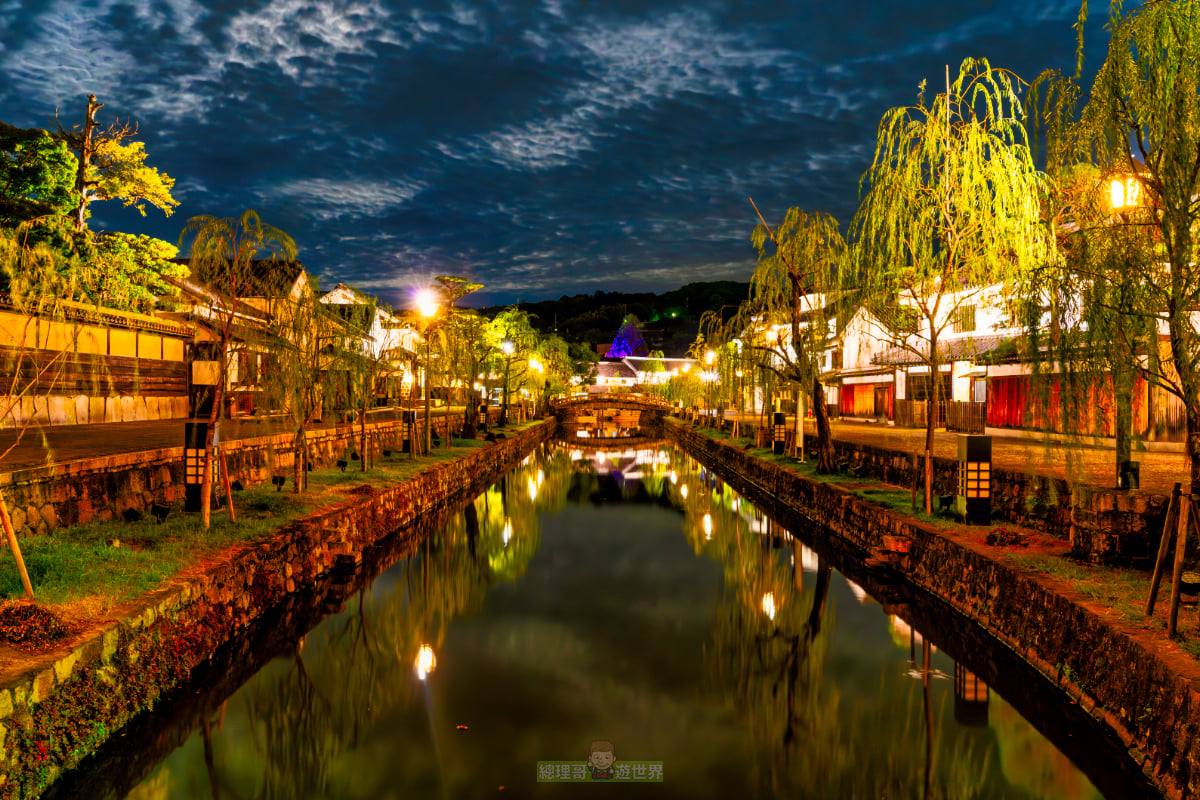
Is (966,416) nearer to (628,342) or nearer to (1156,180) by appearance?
(1156,180)

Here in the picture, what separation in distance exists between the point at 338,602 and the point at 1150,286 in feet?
34.6

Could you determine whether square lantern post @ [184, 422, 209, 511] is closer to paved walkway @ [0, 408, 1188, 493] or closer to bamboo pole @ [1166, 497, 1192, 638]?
paved walkway @ [0, 408, 1188, 493]

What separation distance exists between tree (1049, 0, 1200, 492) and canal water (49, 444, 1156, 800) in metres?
3.23

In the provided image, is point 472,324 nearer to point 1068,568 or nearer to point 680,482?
point 680,482

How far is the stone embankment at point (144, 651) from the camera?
5.02m

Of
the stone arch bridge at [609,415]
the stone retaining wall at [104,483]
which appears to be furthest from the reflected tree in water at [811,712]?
the stone arch bridge at [609,415]

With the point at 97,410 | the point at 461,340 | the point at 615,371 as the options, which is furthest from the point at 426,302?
the point at 615,371

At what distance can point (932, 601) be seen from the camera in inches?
421

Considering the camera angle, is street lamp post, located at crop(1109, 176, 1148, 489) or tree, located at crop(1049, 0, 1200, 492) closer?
Result: tree, located at crop(1049, 0, 1200, 492)

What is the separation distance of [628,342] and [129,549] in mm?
128601

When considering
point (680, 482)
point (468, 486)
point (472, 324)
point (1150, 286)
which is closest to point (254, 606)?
point (1150, 286)

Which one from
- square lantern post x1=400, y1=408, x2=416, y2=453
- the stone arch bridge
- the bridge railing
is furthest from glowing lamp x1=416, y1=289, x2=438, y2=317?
the bridge railing

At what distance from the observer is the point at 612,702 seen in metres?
8.10

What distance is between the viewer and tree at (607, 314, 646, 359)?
133125 mm
